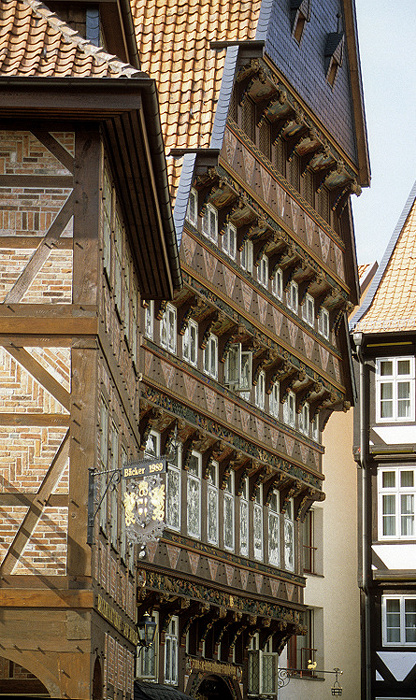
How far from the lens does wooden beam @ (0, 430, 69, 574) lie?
42.5 ft

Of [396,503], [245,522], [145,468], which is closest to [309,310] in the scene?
[245,522]

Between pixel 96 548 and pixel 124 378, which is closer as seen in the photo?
pixel 96 548

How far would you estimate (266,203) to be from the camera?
26531 mm

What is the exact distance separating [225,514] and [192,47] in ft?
25.6

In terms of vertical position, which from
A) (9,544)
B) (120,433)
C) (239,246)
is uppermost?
(239,246)

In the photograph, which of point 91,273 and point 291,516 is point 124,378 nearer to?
point 91,273

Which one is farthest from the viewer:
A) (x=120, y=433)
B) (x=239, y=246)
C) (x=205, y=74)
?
(x=239, y=246)

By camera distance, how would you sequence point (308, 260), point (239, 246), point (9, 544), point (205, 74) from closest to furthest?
point (9, 544) → point (205, 74) → point (239, 246) → point (308, 260)

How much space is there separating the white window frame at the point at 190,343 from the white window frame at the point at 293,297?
4734 mm

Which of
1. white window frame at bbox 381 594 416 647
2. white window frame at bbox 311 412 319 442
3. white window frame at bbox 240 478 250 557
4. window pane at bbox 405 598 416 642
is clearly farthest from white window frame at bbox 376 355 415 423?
white window frame at bbox 240 478 250 557

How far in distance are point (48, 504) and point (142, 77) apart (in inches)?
151

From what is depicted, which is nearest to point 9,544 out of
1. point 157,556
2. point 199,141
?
point 157,556

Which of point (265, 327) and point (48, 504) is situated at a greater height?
point (265, 327)

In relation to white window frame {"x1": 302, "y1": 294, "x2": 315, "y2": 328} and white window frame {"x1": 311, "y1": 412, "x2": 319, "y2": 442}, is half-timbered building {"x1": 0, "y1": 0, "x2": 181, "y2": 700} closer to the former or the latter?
white window frame {"x1": 302, "y1": 294, "x2": 315, "y2": 328}
